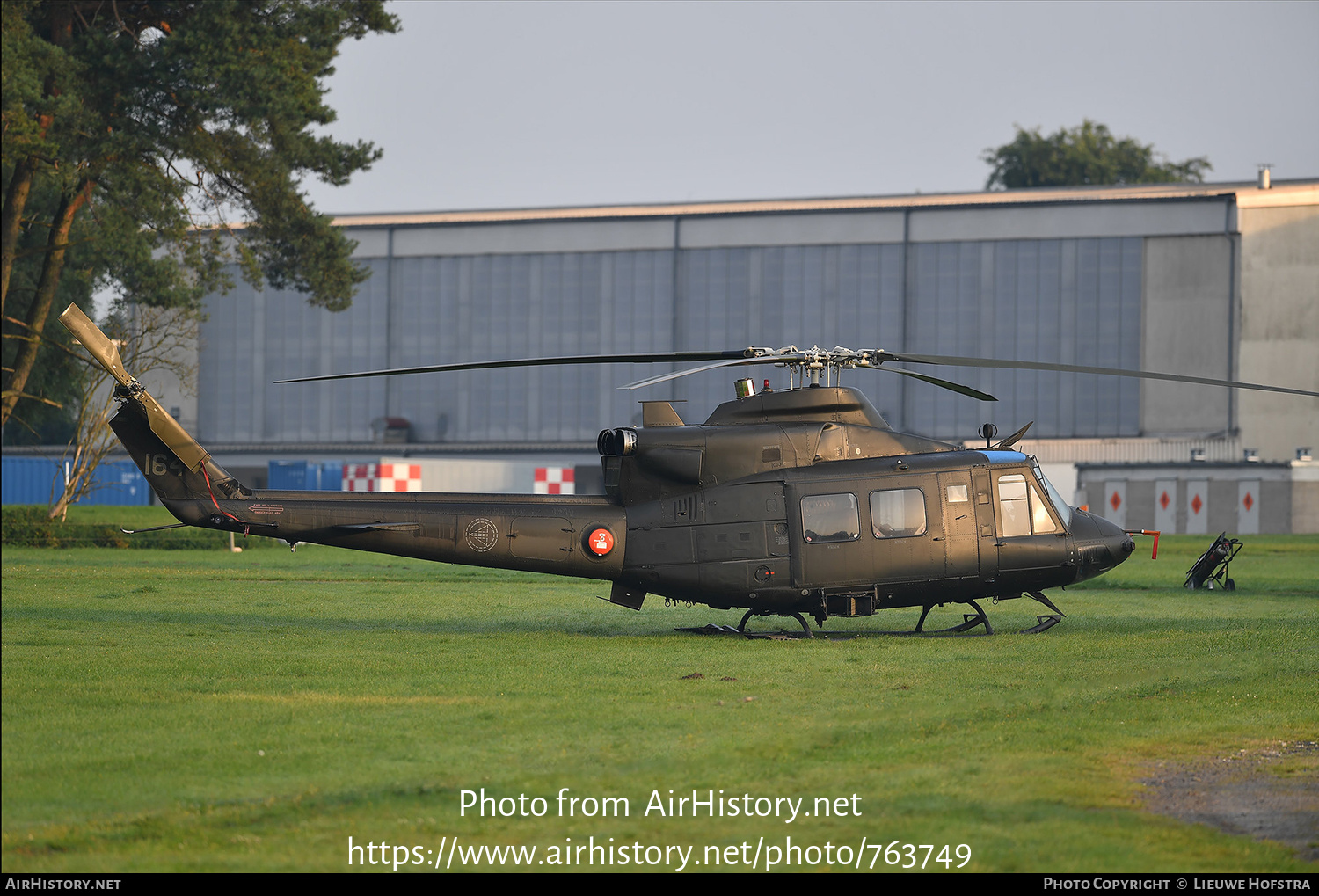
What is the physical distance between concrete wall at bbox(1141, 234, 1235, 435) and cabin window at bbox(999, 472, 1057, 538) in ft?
150

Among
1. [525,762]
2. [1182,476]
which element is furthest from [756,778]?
[1182,476]

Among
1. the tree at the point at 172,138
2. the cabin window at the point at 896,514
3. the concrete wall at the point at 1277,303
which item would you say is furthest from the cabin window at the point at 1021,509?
the concrete wall at the point at 1277,303

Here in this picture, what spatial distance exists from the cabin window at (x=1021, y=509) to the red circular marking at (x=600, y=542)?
4.69m

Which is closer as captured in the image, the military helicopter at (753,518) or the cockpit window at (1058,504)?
the military helicopter at (753,518)

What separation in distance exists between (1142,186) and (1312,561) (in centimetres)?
3168

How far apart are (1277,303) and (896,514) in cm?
5058

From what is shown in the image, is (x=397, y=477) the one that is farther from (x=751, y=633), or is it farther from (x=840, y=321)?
(x=751, y=633)

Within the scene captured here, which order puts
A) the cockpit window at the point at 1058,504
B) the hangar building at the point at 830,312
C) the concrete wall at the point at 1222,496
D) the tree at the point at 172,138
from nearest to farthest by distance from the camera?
the cockpit window at the point at 1058,504 → the tree at the point at 172,138 → the concrete wall at the point at 1222,496 → the hangar building at the point at 830,312

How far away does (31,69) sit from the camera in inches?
989

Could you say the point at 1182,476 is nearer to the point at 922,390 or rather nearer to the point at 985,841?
the point at 922,390

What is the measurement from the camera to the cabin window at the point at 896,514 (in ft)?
47.4

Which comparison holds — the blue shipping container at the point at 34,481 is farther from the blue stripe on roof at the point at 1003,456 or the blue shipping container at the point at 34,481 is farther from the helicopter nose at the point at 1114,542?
the helicopter nose at the point at 1114,542

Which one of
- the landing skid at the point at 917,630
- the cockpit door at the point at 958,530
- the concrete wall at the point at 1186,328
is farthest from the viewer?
the concrete wall at the point at 1186,328

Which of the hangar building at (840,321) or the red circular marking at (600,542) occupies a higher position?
the hangar building at (840,321)
